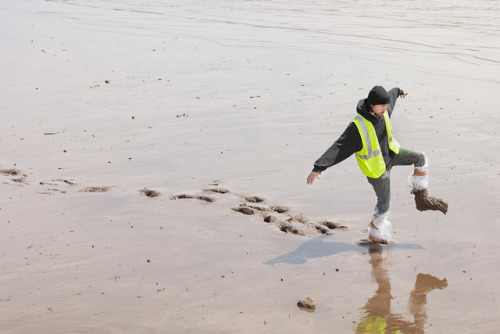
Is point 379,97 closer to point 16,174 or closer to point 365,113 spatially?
point 365,113

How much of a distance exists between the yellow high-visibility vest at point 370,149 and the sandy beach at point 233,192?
84 cm

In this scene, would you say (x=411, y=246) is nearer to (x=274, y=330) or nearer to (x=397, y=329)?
(x=397, y=329)

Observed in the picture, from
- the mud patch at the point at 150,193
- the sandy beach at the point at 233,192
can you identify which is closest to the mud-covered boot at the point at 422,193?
the sandy beach at the point at 233,192

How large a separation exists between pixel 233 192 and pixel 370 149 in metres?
2.44

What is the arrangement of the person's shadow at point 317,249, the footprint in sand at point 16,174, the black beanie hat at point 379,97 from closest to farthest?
the black beanie hat at point 379,97, the person's shadow at point 317,249, the footprint in sand at point 16,174

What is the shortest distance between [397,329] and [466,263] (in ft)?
4.96

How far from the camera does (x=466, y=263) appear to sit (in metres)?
6.67

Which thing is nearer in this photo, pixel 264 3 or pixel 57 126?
pixel 57 126

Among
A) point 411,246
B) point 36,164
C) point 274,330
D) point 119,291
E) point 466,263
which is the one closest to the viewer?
point 274,330

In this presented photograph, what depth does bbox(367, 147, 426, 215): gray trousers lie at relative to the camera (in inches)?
276

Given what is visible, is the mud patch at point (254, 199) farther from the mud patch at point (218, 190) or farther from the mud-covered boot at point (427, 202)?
the mud-covered boot at point (427, 202)

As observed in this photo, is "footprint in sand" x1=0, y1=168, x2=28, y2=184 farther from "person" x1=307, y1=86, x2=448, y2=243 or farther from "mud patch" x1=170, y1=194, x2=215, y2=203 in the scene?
"person" x1=307, y1=86, x2=448, y2=243

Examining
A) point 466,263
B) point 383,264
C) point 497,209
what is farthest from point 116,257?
point 497,209

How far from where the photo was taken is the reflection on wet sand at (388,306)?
18.1 feet
